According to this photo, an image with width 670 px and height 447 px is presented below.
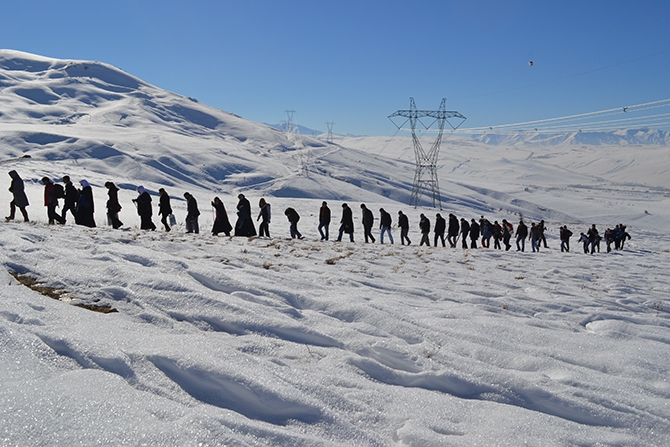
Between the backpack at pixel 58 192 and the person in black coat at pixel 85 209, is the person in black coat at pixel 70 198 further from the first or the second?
the person in black coat at pixel 85 209

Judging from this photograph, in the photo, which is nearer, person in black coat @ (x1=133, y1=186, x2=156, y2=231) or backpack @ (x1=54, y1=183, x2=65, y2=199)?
backpack @ (x1=54, y1=183, x2=65, y2=199)

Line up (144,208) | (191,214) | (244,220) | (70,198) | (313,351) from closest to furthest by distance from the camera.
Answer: (313,351), (70,198), (144,208), (191,214), (244,220)

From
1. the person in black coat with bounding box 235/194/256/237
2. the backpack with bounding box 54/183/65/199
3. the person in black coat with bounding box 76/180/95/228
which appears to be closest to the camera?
the backpack with bounding box 54/183/65/199

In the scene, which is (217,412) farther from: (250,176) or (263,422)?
(250,176)

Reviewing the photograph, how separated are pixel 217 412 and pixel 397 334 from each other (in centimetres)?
244

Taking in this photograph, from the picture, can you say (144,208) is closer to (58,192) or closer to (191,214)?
(191,214)

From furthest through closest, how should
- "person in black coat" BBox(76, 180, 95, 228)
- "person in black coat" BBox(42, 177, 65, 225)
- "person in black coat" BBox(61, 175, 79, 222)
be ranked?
"person in black coat" BBox(61, 175, 79, 222)
"person in black coat" BBox(76, 180, 95, 228)
"person in black coat" BBox(42, 177, 65, 225)

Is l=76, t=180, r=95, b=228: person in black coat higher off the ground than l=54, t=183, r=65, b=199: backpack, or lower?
lower

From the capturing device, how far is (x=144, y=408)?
105 inches

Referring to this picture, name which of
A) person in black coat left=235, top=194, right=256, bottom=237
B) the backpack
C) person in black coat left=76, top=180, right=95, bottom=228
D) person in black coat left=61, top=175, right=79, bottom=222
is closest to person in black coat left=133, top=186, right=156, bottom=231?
person in black coat left=76, top=180, right=95, bottom=228

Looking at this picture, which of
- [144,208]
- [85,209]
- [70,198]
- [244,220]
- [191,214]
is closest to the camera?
[85,209]

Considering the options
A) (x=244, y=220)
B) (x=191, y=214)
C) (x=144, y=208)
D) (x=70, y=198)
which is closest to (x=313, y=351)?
(x=244, y=220)

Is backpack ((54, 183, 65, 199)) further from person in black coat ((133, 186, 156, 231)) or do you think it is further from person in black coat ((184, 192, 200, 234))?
person in black coat ((184, 192, 200, 234))

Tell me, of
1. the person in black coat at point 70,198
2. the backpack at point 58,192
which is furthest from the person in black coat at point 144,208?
the backpack at point 58,192
